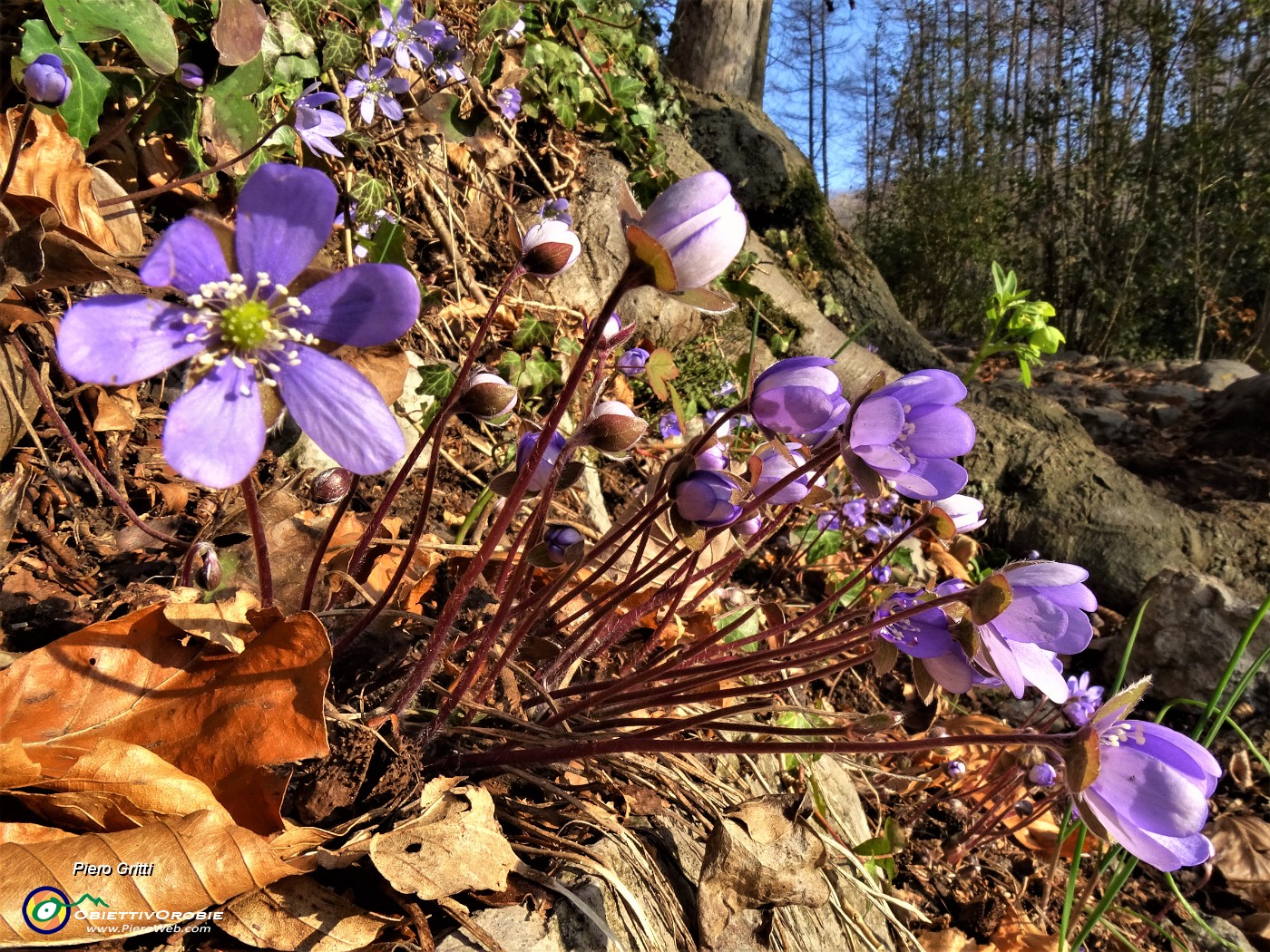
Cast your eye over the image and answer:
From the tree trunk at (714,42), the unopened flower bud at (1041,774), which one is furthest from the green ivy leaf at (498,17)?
the tree trunk at (714,42)

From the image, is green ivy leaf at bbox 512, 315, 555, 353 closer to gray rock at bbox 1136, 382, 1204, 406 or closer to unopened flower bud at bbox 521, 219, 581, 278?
unopened flower bud at bbox 521, 219, 581, 278

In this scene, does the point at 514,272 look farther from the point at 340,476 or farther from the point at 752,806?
the point at 752,806

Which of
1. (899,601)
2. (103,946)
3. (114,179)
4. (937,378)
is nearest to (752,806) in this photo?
→ (899,601)

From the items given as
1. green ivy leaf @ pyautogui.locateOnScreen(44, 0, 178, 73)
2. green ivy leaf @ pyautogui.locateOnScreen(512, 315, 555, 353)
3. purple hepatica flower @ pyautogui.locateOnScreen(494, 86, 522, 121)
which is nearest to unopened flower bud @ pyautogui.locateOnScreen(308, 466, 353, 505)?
green ivy leaf @ pyautogui.locateOnScreen(44, 0, 178, 73)

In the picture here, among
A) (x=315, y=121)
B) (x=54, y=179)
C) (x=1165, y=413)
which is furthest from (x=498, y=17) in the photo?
(x=1165, y=413)

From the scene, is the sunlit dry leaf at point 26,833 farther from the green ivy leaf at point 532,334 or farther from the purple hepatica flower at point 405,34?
the purple hepatica flower at point 405,34

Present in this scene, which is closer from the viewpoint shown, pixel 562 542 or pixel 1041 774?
pixel 562 542

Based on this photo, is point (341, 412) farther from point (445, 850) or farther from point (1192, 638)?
point (1192, 638)
